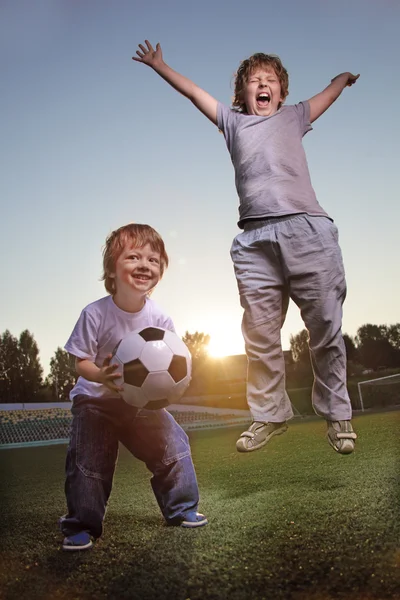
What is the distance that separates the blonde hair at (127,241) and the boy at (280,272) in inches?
17.2

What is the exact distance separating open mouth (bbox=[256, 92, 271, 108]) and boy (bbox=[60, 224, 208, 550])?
33.0 inches

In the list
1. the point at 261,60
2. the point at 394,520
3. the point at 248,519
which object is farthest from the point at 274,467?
the point at 261,60

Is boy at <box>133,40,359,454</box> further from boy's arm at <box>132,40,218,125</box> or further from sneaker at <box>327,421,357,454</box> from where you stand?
boy's arm at <box>132,40,218,125</box>

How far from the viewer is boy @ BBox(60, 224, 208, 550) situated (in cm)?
265

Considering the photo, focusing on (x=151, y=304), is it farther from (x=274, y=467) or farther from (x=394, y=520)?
(x=274, y=467)

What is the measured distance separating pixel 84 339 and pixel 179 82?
1.36 meters

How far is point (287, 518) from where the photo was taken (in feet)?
8.61

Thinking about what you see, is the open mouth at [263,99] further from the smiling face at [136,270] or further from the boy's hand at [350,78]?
the smiling face at [136,270]

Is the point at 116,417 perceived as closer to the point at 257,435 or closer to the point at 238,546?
the point at 257,435

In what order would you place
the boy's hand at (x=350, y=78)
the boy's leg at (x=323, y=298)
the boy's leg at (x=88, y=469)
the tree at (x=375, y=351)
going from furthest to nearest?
the tree at (x=375, y=351), the boy's hand at (x=350, y=78), the boy's leg at (x=88, y=469), the boy's leg at (x=323, y=298)

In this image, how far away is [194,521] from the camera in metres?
2.76

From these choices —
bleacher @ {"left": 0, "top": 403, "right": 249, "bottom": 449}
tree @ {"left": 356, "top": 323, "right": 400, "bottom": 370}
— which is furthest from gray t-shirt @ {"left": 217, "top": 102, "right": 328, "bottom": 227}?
tree @ {"left": 356, "top": 323, "right": 400, "bottom": 370}

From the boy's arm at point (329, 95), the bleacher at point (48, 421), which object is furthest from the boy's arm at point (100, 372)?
the bleacher at point (48, 421)

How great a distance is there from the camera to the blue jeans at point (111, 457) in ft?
8.63
